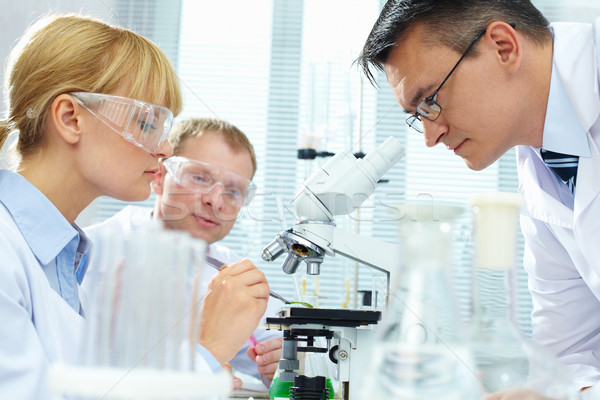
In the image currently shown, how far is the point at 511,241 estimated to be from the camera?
374 mm

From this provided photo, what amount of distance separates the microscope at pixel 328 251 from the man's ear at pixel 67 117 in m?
0.45

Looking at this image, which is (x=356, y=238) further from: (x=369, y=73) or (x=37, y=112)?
(x=37, y=112)

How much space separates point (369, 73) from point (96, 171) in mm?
725

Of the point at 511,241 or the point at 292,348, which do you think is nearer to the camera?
the point at 511,241

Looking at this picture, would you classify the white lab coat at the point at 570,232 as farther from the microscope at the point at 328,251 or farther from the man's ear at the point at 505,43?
the microscope at the point at 328,251

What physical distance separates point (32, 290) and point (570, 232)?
3.51ft

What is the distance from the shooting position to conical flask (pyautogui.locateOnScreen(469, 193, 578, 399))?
1.23 ft

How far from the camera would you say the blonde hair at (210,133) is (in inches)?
80.3

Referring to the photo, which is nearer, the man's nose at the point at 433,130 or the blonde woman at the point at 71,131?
the blonde woman at the point at 71,131

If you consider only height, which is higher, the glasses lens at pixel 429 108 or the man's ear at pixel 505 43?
the man's ear at pixel 505 43

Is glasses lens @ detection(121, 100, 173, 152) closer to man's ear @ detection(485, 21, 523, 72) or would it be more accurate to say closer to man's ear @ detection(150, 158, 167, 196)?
man's ear @ detection(485, 21, 523, 72)

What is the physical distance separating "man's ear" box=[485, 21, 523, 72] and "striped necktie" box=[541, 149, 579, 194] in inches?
8.7

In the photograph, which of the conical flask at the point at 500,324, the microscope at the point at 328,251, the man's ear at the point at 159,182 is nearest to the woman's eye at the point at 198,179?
the man's ear at the point at 159,182

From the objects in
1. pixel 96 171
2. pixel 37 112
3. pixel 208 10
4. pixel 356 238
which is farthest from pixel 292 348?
pixel 208 10
